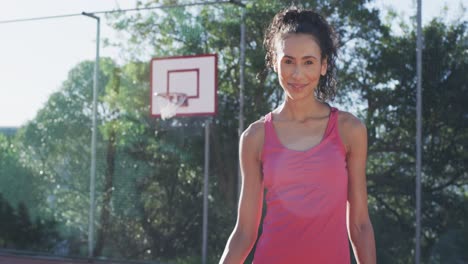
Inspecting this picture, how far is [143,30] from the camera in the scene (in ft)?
35.5

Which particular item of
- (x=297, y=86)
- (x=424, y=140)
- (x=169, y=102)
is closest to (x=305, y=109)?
(x=297, y=86)

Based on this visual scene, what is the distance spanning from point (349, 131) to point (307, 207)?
21 cm

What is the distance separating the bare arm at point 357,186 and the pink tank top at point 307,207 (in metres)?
0.03

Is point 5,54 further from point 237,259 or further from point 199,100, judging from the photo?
point 237,259

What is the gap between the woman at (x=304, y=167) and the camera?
6.00 ft

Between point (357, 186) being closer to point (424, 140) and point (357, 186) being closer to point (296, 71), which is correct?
point (296, 71)

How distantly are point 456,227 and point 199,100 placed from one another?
3336 mm

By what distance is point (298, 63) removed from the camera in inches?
74.9

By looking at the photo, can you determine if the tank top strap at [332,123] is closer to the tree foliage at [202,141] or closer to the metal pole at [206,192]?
the tree foliage at [202,141]

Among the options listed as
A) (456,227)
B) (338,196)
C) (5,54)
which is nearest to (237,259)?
(338,196)

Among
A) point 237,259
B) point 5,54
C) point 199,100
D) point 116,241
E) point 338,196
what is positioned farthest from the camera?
point 5,54

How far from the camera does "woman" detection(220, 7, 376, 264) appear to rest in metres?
1.83

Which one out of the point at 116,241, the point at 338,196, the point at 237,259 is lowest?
the point at 116,241

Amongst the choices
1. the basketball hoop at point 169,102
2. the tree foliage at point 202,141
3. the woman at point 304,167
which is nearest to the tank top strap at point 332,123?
the woman at point 304,167
